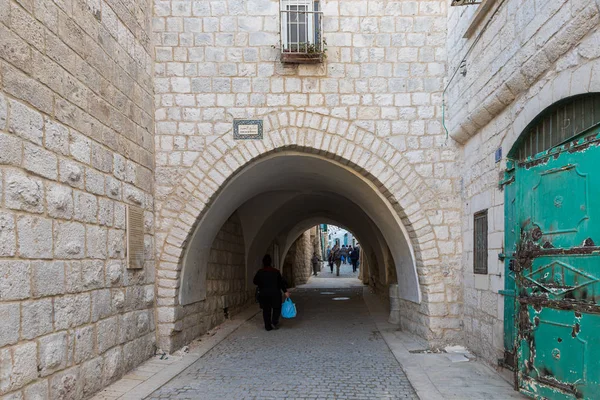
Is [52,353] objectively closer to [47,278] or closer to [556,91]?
[47,278]

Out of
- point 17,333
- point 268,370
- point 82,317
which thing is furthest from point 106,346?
point 268,370

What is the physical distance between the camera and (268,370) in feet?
17.3

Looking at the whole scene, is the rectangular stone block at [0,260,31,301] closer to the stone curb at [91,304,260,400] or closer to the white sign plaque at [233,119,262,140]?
the stone curb at [91,304,260,400]

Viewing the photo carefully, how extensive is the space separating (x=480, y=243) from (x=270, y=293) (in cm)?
408

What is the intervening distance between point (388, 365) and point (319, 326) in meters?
3.01

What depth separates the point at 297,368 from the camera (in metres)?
5.34

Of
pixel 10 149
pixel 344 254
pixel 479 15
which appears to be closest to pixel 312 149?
pixel 479 15

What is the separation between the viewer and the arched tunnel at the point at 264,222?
6.48 meters

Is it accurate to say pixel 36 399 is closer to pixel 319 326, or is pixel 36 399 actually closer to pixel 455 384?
pixel 455 384

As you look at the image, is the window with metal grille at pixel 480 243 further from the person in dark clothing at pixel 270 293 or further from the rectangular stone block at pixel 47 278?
the rectangular stone block at pixel 47 278

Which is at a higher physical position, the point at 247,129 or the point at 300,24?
the point at 300,24

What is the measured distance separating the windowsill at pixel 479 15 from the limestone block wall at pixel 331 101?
84 cm

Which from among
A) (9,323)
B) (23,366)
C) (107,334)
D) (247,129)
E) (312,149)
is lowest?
(107,334)

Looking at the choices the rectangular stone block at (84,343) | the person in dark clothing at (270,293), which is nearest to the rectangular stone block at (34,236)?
the rectangular stone block at (84,343)
